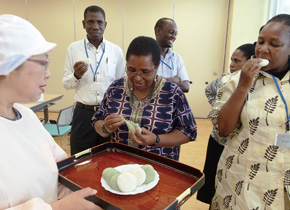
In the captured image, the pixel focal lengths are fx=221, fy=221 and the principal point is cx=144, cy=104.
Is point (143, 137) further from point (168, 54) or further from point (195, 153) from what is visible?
point (195, 153)

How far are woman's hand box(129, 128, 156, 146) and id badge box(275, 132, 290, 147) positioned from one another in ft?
2.06

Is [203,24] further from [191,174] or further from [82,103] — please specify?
[191,174]

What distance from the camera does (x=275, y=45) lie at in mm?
1115

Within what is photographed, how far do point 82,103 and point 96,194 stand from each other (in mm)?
1613

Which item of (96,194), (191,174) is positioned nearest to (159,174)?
(191,174)

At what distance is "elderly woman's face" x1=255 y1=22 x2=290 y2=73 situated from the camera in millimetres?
1104

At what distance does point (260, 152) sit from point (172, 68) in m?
1.56

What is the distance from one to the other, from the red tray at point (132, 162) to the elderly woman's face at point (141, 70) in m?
0.40

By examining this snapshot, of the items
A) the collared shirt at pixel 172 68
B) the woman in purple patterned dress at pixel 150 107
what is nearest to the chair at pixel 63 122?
the collared shirt at pixel 172 68

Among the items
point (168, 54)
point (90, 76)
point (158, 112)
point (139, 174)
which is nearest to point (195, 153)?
point (168, 54)

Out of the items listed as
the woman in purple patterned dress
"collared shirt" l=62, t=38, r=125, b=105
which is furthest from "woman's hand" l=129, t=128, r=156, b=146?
"collared shirt" l=62, t=38, r=125, b=105

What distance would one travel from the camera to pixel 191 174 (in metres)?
0.98

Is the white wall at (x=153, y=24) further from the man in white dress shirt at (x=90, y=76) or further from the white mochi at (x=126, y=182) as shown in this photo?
the white mochi at (x=126, y=182)

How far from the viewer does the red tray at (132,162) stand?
81cm
